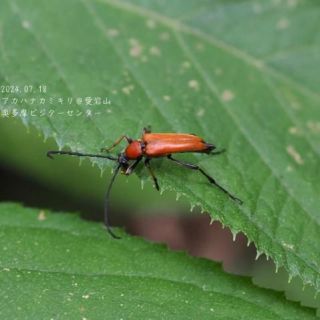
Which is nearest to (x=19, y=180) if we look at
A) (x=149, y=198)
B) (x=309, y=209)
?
Result: (x=149, y=198)

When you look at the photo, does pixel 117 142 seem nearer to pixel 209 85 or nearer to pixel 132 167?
pixel 132 167

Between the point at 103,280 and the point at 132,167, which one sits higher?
the point at 132,167

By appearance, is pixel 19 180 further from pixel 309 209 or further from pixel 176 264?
pixel 309 209

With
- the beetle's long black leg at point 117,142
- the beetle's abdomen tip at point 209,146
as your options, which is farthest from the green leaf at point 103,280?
the beetle's abdomen tip at point 209,146

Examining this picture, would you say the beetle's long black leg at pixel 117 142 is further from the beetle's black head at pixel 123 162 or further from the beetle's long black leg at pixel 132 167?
the beetle's long black leg at pixel 132 167

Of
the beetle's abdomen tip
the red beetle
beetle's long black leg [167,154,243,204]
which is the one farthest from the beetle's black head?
the beetle's abdomen tip

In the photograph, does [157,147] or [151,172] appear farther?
[157,147]

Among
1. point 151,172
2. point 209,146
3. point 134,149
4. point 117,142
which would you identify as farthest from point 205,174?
point 117,142
